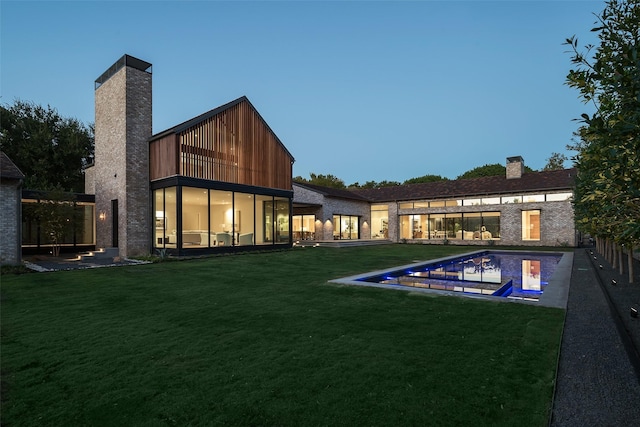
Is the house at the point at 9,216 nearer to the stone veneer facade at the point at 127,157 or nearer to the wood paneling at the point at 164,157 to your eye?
the stone veneer facade at the point at 127,157

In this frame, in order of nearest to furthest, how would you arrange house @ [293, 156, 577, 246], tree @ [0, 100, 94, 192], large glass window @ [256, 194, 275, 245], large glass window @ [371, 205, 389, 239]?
large glass window @ [256, 194, 275, 245] < house @ [293, 156, 577, 246] < tree @ [0, 100, 94, 192] < large glass window @ [371, 205, 389, 239]

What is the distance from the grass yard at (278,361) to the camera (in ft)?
8.21

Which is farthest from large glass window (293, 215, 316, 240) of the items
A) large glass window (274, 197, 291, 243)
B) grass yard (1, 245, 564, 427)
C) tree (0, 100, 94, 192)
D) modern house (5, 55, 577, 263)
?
grass yard (1, 245, 564, 427)

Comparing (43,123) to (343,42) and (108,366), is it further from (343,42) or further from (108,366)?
(343,42)

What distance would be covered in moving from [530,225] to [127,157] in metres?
25.6

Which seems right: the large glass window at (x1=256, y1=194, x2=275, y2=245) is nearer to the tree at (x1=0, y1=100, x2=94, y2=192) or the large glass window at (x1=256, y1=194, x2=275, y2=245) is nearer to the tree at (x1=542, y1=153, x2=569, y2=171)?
the tree at (x1=0, y1=100, x2=94, y2=192)

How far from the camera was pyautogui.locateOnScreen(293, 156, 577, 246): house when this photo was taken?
22688 mm

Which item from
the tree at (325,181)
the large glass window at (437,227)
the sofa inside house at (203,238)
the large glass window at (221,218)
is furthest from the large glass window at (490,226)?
the tree at (325,181)

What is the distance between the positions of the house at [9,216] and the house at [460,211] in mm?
16209

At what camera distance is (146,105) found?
51.0 feet

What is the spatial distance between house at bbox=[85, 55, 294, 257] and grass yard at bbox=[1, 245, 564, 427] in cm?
860

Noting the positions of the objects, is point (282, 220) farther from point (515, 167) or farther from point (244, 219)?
point (515, 167)

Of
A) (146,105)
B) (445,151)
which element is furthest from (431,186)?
(445,151)

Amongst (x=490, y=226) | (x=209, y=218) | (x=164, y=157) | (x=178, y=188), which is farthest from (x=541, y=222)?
(x=164, y=157)
